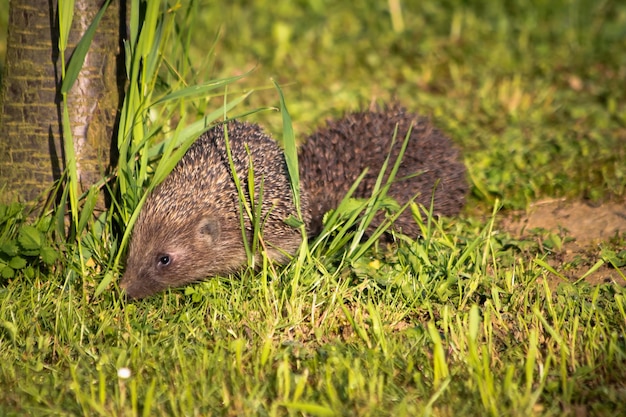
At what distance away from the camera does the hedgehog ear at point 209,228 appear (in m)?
4.36

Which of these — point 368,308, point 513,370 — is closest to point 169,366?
point 368,308

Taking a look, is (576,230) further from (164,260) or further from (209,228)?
(164,260)

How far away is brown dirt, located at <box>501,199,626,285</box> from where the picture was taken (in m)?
4.29

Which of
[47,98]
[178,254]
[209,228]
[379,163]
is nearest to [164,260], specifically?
[178,254]

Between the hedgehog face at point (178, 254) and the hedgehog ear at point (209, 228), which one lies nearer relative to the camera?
the hedgehog face at point (178, 254)

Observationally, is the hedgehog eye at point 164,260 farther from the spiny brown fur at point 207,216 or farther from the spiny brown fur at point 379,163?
the spiny brown fur at point 379,163

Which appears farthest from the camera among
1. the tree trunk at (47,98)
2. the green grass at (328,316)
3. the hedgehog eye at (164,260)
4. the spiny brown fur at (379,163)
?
the spiny brown fur at (379,163)

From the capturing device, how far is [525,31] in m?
8.11

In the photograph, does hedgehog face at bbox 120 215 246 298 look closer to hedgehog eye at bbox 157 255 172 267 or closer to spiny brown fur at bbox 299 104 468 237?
hedgehog eye at bbox 157 255 172 267

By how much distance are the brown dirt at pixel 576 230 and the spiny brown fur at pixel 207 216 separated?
1.44 meters

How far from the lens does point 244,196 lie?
14.1ft

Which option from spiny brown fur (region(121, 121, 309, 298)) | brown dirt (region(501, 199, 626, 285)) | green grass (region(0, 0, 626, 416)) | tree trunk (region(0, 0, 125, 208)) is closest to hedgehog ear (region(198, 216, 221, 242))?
spiny brown fur (region(121, 121, 309, 298))

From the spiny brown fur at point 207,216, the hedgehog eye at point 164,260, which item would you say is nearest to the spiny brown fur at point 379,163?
the spiny brown fur at point 207,216

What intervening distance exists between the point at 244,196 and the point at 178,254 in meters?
0.49
